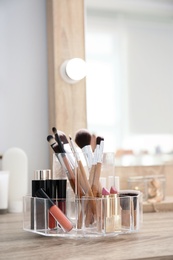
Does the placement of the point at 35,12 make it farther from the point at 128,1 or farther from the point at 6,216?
the point at 6,216

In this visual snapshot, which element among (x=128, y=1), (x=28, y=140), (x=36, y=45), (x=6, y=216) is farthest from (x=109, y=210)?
(x=128, y=1)

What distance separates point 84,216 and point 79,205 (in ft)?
0.09

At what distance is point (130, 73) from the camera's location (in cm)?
169

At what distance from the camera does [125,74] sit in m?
1.69

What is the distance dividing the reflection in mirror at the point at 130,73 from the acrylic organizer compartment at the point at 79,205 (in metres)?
0.50

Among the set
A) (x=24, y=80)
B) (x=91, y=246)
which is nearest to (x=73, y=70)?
(x=24, y=80)

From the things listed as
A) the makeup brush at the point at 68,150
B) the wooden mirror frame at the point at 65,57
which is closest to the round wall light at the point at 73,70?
the wooden mirror frame at the point at 65,57

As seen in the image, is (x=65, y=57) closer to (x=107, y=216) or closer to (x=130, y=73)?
(x=130, y=73)

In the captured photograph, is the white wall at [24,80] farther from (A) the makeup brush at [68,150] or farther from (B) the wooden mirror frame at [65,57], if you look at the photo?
(A) the makeup brush at [68,150]

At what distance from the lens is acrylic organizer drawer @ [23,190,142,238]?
42.6 inches

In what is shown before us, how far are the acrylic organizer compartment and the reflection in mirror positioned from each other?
19.9 inches

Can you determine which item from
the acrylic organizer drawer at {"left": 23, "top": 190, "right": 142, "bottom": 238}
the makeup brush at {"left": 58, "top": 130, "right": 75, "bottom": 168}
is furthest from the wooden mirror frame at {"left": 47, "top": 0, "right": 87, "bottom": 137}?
the acrylic organizer drawer at {"left": 23, "top": 190, "right": 142, "bottom": 238}

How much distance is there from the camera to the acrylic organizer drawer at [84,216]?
1.08m

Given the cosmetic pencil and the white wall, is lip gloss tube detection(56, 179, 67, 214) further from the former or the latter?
the white wall
